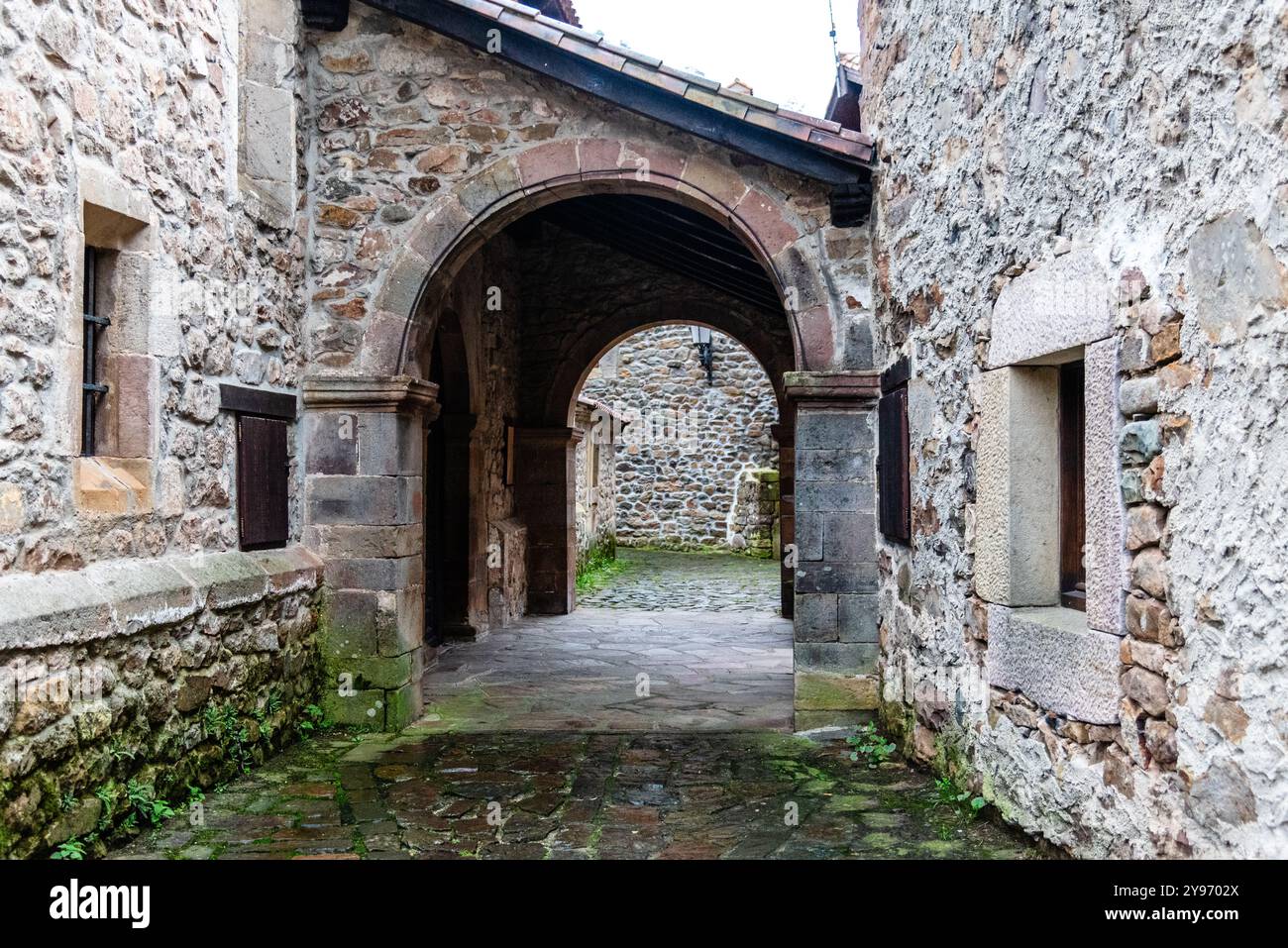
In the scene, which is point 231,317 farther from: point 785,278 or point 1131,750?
point 1131,750

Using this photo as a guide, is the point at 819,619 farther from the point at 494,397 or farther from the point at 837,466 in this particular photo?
the point at 494,397

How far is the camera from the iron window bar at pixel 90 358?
3.86 m

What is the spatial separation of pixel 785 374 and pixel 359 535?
2.32m

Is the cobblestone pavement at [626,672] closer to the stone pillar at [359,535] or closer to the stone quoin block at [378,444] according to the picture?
the stone pillar at [359,535]

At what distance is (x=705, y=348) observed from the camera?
714 inches

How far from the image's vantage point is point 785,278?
5344mm

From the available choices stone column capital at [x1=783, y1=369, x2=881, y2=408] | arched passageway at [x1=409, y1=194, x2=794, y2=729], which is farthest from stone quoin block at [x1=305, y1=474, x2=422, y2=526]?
stone column capital at [x1=783, y1=369, x2=881, y2=408]

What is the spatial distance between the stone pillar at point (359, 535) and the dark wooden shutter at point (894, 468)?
241cm

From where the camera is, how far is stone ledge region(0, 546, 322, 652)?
314 centimetres

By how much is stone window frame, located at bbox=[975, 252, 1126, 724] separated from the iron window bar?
324 cm

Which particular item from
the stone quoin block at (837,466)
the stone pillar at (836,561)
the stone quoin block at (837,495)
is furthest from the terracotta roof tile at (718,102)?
the stone quoin block at (837,495)

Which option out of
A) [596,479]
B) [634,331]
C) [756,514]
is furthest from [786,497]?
[756,514]

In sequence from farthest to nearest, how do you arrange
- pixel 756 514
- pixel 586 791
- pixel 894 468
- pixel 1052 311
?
pixel 756 514 < pixel 894 468 < pixel 586 791 < pixel 1052 311
